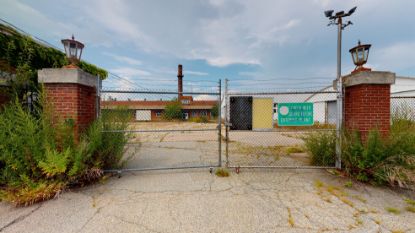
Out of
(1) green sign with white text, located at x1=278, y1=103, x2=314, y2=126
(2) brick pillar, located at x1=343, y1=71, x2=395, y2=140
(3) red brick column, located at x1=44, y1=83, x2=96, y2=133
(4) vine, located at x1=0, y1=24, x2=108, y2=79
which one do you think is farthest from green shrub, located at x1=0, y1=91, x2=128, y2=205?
(2) brick pillar, located at x1=343, y1=71, x2=395, y2=140

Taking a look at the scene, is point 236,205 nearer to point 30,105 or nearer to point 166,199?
point 166,199

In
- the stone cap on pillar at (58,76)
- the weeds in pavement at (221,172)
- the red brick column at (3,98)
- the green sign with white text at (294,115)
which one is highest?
the stone cap on pillar at (58,76)

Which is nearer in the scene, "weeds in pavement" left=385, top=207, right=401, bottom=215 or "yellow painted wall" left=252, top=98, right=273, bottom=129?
"weeds in pavement" left=385, top=207, right=401, bottom=215

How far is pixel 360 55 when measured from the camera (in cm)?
391

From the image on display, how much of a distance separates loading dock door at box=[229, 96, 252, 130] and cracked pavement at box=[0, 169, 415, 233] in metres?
1.28

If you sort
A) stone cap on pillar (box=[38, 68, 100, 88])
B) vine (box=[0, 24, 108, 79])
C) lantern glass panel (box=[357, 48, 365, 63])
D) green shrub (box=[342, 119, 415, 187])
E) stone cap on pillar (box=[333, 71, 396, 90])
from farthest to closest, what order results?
Answer: 1. vine (box=[0, 24, 108, 79])
2. lantern glass panel (box=[357, 48, 365, 63])
3. stone cap on pillar (box=[333, 71, 396, 90])
4. stone cap on pillar (box=[38, 68, 100, 88])
5. green shrub (box=[342, 119, 415, 187])

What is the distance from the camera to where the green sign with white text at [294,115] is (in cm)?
413

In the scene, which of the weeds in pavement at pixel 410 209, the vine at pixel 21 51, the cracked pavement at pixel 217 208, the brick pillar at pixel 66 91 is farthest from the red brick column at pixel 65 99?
the weeds in pavement at pixel 410 209

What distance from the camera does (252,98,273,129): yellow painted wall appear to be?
4.18 meters

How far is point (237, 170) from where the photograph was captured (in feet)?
13.8

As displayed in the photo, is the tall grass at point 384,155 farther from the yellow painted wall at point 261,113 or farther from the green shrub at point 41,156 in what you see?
the green shrub at point 41,156

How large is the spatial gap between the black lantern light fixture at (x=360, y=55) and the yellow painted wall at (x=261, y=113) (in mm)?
2171

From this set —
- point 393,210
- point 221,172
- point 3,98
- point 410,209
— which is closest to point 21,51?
point 3,98

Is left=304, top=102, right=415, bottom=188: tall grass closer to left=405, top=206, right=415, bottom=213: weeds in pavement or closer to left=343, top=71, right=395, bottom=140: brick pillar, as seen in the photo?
left=343, top=71, right=395, bottom=140: brick pillar
